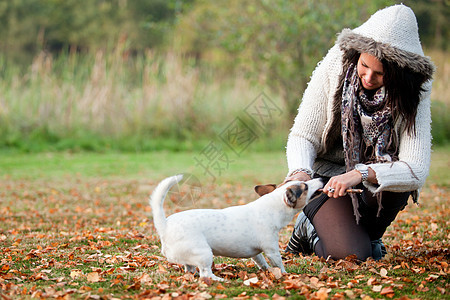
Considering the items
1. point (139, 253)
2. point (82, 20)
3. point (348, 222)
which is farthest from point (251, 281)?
point (82, 20)

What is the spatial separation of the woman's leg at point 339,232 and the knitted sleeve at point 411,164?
0.40m

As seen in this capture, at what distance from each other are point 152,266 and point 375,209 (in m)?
1.57

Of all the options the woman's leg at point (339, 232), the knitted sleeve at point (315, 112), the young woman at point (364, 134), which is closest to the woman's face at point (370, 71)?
the young woman at point (364, 134)

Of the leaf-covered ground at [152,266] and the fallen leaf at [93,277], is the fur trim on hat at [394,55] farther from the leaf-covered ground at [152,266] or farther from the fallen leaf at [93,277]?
the fallen leaf at [93,277]

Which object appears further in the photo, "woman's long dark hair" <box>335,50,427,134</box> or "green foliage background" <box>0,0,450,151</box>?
"green foliage background" <box>0,0,450,151</box>

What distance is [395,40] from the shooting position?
321 cm

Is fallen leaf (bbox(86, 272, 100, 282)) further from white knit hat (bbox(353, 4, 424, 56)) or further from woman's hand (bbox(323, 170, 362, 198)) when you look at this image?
white knit hat (bbox(353, 4, 424, 56))

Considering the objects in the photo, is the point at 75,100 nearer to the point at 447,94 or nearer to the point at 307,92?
the point at 307,92

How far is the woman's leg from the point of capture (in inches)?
138

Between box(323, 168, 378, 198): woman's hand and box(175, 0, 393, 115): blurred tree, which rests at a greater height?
box(175, 0, 393, 115): blurred tree

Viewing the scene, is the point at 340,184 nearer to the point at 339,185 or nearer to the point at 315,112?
the point at 339,185

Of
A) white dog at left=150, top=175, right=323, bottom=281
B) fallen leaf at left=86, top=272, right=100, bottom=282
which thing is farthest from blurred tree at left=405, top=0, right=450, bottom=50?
fallen leaf at left=86, top=272, right=100, bottom=282

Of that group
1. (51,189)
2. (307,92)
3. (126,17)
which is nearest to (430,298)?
(307,92)

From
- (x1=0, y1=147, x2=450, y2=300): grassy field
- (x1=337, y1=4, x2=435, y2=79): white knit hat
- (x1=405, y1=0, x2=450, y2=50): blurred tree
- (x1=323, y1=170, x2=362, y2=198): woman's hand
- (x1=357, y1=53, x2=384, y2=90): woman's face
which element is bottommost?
(x1=0, y1=147, x2=450, y2=300): grassy field
